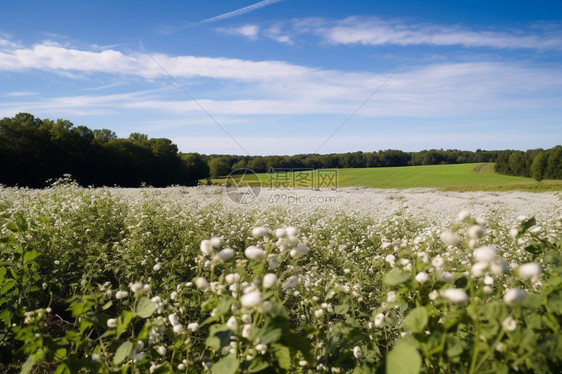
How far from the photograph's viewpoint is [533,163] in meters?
50.6

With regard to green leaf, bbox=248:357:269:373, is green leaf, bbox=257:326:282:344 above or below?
above

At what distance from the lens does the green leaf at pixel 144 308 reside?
1588 millimetres

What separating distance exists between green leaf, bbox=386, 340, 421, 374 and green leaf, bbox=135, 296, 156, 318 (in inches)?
41.4

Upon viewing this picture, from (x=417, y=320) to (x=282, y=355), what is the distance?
586 mm

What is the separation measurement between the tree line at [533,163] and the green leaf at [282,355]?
58703 mm

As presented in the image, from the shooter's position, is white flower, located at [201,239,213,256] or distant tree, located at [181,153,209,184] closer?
white flower, located at [201,239,213,256]

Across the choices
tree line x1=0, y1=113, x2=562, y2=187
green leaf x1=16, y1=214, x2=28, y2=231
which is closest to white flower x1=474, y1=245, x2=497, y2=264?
green leaf x1=16, y1=214, x2=28, y2=231

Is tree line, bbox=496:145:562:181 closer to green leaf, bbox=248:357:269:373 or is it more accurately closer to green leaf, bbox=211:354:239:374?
green leaf, bbox=248:357:269:373

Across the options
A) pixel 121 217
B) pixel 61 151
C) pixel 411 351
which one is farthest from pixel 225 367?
pixel 61 151

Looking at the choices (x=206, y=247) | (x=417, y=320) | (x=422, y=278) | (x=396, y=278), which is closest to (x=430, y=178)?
(x=422, y=278)

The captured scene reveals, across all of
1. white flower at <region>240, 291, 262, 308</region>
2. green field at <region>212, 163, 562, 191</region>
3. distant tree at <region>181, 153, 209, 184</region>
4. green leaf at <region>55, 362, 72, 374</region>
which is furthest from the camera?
distant tree at <region>181, 153, 209, 184</region>

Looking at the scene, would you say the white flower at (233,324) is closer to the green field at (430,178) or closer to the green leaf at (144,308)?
the green leaf at (144,308)

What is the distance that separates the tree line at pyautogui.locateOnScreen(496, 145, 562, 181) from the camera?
47.3 meters

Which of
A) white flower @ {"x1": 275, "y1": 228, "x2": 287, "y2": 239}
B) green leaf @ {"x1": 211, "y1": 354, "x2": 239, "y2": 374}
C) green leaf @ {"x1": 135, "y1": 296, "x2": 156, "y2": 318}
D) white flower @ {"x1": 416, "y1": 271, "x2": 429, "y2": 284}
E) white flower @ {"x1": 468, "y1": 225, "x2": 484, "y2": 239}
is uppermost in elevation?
white flower @ {"x1": 468, "y1": 225, "x2": 484, "y2": 239}
